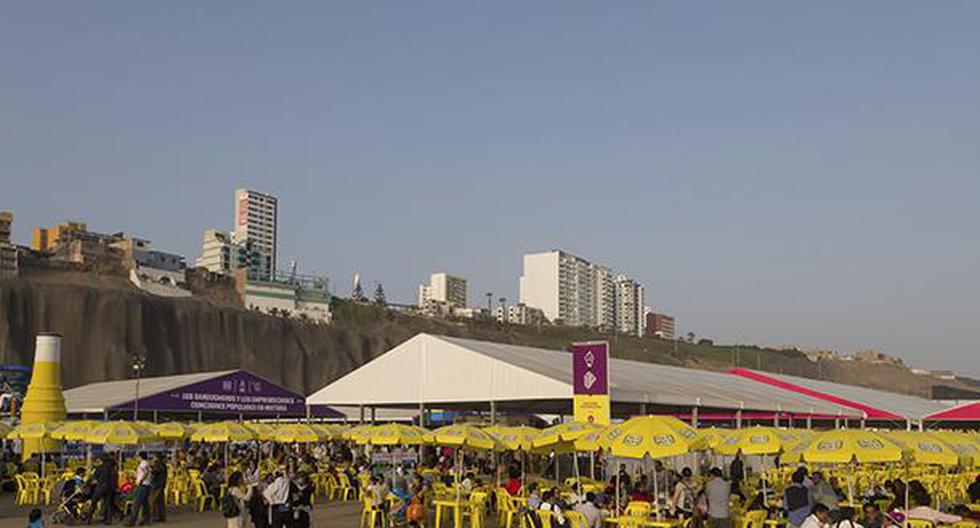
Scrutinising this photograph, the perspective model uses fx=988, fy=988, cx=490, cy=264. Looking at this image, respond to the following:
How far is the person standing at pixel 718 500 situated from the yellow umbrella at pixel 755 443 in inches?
79.1

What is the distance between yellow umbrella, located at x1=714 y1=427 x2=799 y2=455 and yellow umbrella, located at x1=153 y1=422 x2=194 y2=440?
14030mm

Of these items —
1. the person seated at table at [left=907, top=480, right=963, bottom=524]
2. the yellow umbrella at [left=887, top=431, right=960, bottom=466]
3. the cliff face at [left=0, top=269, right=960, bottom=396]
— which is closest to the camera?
the person seated at table at [left=907, top=480, right=963, bottom=524]

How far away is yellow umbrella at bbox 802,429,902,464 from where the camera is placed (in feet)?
47.7

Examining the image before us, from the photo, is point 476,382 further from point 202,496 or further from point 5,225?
point 5,225

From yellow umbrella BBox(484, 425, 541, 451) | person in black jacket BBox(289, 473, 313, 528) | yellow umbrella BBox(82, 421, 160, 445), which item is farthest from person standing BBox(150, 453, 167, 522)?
yellow umbrella BBox(484, 425, 541, 451)

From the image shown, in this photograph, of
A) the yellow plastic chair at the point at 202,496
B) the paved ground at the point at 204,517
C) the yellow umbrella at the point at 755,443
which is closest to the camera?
the yellow umbrella at the point at 755,443

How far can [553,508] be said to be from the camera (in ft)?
53.2

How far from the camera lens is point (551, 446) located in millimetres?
20250

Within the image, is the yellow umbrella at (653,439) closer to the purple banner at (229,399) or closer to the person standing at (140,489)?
the person standing at (140,489)

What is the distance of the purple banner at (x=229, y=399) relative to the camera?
38594 millimetres

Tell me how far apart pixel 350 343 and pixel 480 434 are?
8652 centimetres

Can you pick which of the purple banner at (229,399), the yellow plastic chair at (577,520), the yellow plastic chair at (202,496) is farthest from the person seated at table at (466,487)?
the purple banner at (229,399)

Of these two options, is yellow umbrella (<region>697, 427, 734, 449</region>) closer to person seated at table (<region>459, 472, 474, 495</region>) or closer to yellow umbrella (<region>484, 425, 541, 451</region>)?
yellow umbrella (<region>484, 425, 541, 451</region>)

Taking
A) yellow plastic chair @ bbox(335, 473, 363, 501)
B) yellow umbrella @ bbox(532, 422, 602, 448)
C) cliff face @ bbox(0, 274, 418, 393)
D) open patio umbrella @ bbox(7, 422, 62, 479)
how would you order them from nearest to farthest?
1. yellow umbrella @ bbox(532, 422, 602, 448)
2. yellow plastic chair @ bbox(335, 473, 363, 501)
3. open patio umbrella @ bbox(7, 422, 62, 479)
4. cliff face @ bbox(0, 274, 418, 393)
